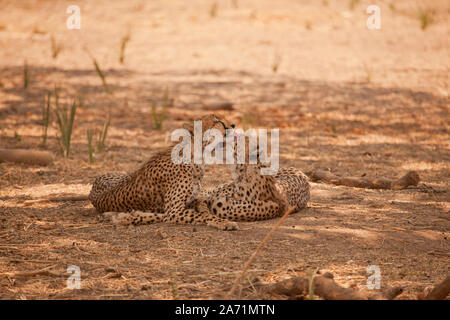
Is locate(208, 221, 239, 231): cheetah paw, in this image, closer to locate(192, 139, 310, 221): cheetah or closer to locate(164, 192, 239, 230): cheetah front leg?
locate(164, 192, 239, 230): cheetah front leg

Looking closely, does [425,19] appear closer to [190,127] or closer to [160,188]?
[190,127]

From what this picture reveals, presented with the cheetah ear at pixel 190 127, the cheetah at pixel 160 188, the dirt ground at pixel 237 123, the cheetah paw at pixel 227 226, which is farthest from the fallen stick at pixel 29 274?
the cheetah ear at pixel 190 127

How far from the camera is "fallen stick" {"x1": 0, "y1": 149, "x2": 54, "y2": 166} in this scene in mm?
6672

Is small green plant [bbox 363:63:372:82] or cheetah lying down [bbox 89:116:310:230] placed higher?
small green plant [bbox 363:63:372:82]

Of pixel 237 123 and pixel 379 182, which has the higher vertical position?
pixel 237 123

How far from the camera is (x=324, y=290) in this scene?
315 centimetres

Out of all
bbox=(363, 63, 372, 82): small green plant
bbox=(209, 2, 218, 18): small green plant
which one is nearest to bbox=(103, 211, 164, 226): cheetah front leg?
bbox=(363, 63, 372, 82): small green plant

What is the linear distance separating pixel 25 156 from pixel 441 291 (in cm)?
516

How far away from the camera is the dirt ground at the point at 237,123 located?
12.6ft

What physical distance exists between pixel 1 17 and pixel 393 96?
10222 mm

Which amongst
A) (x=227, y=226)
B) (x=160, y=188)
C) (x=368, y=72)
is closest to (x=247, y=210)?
(x=227, y=226)

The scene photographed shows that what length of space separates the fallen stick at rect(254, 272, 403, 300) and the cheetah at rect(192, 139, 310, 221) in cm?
159

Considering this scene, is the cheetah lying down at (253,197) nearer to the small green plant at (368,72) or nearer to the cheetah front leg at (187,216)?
the cheetah front leg at (187,216)
